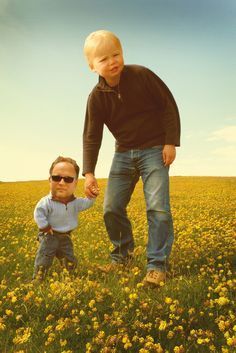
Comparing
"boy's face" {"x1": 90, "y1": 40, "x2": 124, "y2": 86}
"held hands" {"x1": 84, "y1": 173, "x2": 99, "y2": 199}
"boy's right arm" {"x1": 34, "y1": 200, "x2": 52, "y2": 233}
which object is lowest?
"boy's right arm" {"x1": 34, "y1": 200, "x2": 52, "y2": 233}

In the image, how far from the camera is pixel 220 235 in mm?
8922

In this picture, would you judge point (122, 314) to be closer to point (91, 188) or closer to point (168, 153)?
point (91, 188)

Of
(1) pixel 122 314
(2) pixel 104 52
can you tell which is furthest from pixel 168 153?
(1) pixel 122 314

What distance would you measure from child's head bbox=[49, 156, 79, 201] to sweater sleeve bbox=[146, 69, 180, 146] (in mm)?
1340

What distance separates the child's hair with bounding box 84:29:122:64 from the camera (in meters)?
5.61

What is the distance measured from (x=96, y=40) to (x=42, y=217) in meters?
2.34

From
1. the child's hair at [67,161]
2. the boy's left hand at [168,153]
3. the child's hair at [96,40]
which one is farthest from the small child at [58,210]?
the child's hair at [96,40]

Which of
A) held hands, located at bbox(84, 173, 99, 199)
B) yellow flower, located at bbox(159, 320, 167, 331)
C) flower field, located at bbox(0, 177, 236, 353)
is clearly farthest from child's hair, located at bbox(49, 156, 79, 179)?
yellow flower, located at bbox(159, 320, 167, 331)

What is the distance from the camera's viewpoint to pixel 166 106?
6246mm

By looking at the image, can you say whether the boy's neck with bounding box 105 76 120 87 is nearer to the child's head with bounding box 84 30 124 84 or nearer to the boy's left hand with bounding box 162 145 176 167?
the child's head with bounding box 84 30 124 84

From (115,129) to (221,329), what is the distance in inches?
123

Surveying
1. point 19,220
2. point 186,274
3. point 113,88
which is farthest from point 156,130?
point 19,220

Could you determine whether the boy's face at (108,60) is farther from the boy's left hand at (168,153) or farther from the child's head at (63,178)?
the child's head at (63,178)

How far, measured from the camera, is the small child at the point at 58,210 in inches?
252
